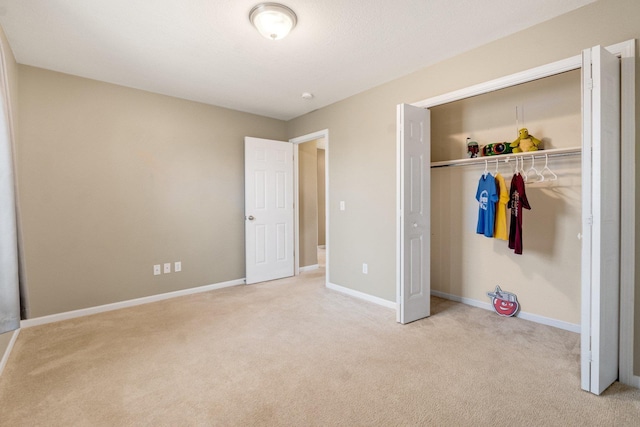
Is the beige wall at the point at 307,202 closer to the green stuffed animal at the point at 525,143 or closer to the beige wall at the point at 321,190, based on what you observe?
the beige wall at the point at 321,190

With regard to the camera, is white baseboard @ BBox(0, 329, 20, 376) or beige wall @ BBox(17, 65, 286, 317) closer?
white baseboard @ BBox(0, 329, 20, 376)

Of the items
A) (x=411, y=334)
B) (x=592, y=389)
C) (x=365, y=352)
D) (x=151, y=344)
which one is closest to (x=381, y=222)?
(x=411, y=334)

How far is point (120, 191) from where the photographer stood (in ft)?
11.9

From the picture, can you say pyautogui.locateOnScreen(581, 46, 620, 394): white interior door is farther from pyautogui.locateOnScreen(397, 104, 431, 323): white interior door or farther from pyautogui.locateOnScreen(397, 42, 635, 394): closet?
pyautogui.locateOnScreen(397, 104, 431, 323): white interior door

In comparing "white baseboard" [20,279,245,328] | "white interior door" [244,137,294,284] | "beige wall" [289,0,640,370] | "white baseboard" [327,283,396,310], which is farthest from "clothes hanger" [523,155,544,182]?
"white baseboard" [20,279,245,328]

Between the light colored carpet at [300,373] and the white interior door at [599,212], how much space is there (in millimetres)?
310

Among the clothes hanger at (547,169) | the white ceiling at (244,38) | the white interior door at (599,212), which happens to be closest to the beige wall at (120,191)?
the white ceiling at (244,38)

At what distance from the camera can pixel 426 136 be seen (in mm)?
3229

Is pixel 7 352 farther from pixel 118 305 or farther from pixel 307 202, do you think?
pixel 307 202

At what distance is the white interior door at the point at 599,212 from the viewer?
1.86 m

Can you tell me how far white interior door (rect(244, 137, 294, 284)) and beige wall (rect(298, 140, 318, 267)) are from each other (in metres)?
0.41

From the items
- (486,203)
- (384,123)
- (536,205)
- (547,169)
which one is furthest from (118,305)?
(547,169)

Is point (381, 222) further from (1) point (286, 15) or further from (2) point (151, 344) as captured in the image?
(2) point (151, 344)

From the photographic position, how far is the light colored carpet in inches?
70.1
